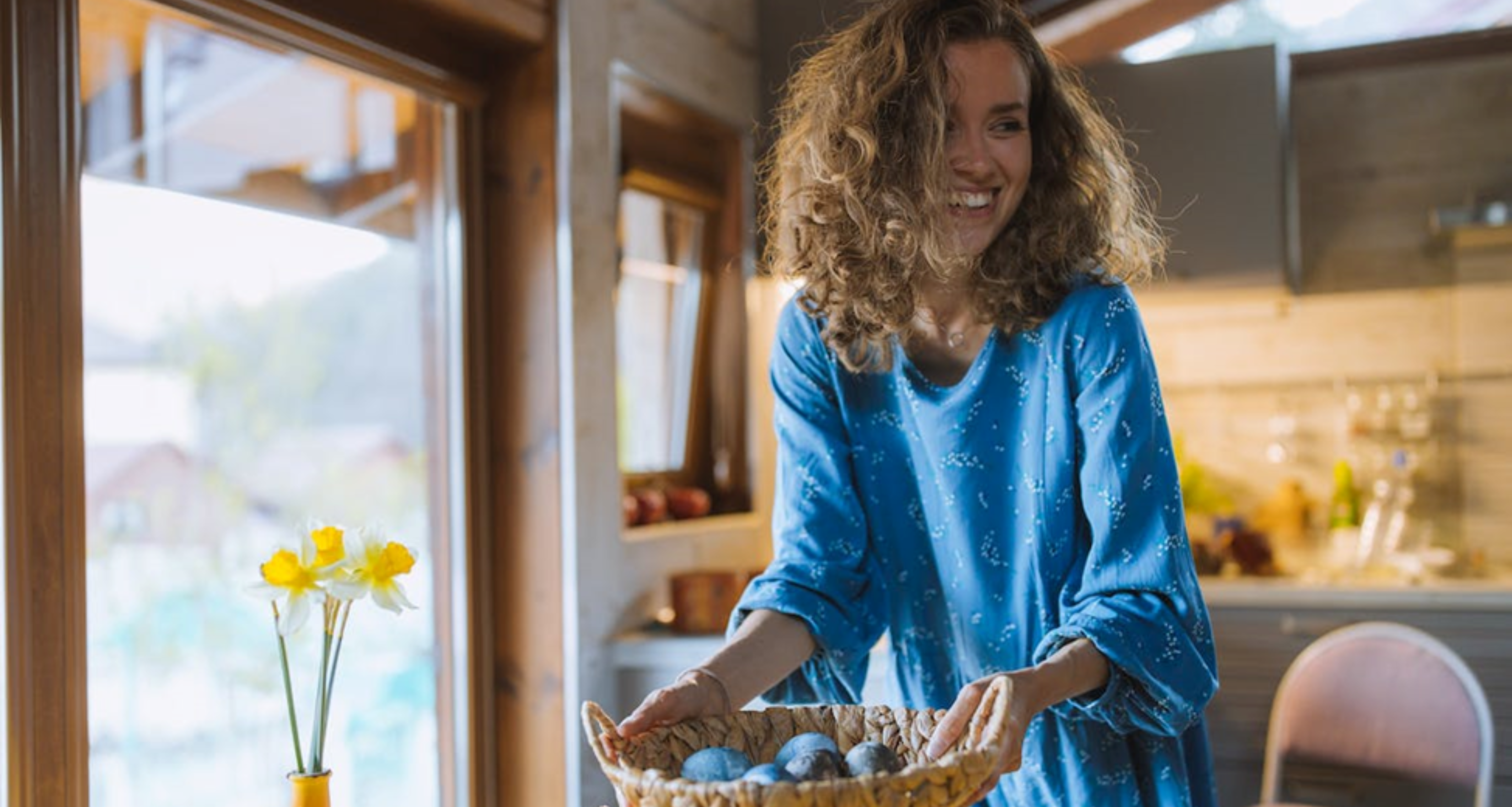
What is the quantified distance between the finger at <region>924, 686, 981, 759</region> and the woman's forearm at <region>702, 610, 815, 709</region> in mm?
241

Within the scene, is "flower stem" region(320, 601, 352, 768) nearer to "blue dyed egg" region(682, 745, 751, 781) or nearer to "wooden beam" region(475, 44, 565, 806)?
"blue dyed egg" region(682, 745, 751, 781)

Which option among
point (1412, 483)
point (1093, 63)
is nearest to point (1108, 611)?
point (1093, 63)

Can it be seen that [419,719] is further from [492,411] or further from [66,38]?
[66,38]

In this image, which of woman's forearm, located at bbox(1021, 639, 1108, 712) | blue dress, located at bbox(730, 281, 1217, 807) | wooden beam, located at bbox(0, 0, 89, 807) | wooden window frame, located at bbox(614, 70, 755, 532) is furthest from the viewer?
wooden window frame, located at bbox(614, 70, 755, 532)

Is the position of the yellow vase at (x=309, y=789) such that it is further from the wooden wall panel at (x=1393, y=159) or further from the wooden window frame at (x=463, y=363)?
the wooden wall panel at (x=1393, y=159)

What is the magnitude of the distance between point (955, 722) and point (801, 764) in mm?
116

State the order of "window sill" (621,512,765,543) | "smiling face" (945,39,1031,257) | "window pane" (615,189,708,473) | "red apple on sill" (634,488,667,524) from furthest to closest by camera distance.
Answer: "window pane" (615,189,708,473) < "red apple on sill" (634,488,667,524) < "window sill" (621,512,765,543) < "smiling face" (945,39,1031,257)

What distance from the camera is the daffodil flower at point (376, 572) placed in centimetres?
126

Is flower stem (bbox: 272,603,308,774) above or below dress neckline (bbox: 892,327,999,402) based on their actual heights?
below

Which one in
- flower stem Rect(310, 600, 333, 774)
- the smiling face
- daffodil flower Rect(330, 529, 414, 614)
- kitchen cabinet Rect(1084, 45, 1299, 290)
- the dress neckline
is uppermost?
kitchen cabinet Rect(1084, 45, 1299, 290)

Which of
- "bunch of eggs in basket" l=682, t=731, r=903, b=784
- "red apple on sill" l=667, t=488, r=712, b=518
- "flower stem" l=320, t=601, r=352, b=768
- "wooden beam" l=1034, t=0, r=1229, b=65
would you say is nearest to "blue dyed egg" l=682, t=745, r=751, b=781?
"bunch of eggs in basket" l=682, t=731, r=903, b=784

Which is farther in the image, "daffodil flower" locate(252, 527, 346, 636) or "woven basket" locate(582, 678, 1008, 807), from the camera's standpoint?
"daffodil flower" locate(252, 527, 346, 636)

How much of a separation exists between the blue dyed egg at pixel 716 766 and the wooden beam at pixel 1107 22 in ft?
9.30

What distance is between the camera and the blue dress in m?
1.15
